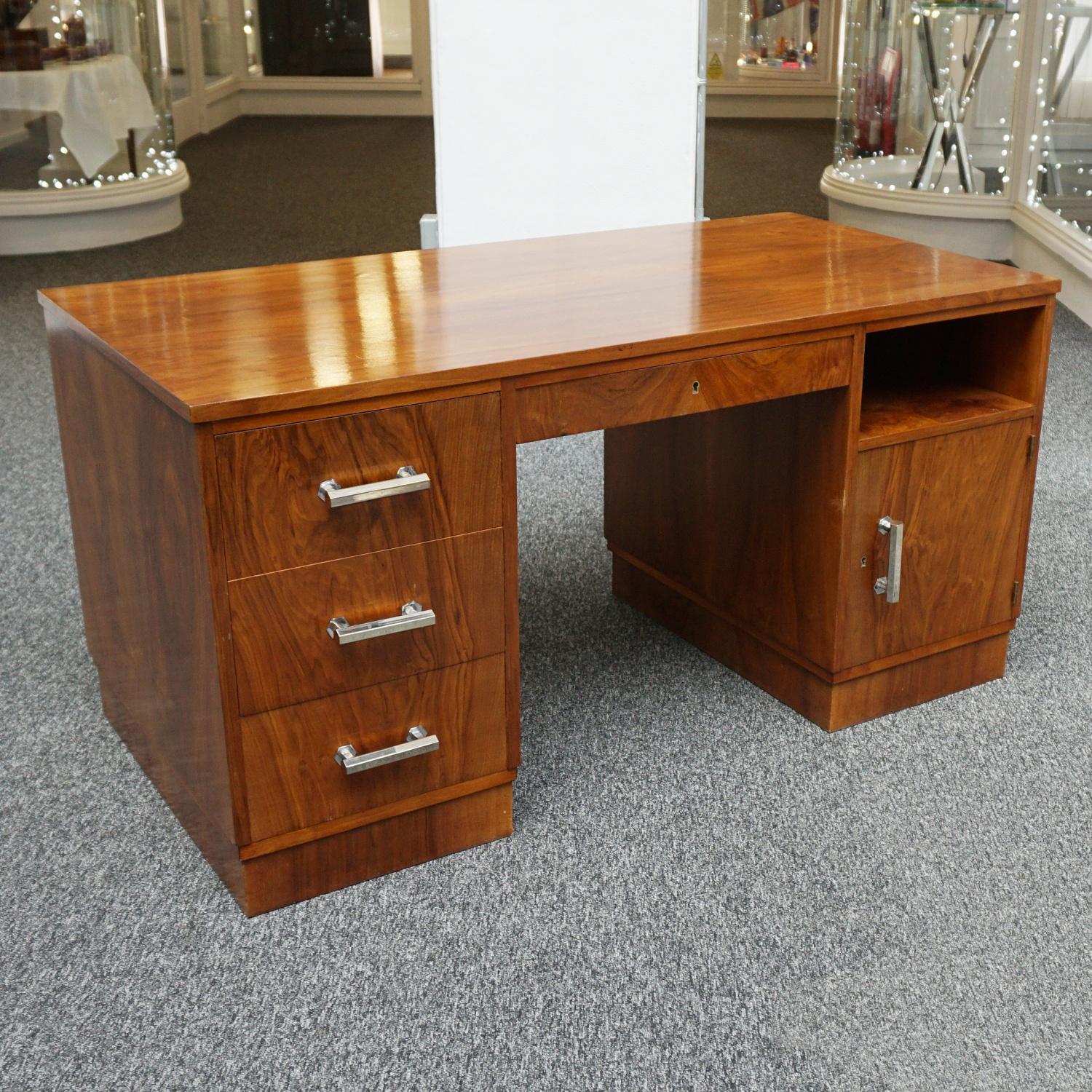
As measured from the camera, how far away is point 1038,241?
4.45 meters

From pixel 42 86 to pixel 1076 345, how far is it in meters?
3.83

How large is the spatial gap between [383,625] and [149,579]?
30 centimetres

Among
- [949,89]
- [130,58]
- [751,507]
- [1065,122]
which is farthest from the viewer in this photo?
[130,58]

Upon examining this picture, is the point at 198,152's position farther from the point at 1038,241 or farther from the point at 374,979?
the point at 374,979

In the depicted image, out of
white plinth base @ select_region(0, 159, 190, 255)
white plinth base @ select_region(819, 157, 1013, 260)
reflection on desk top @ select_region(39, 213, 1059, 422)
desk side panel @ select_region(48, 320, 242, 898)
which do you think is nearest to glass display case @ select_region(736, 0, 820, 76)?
white plinth base @ select_region(819, 157, 1013, 260)

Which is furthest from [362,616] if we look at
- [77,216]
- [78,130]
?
[78,130]

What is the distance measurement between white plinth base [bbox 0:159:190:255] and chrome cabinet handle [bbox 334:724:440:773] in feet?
13.8

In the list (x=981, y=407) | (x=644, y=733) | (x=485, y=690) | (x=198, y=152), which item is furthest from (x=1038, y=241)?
(x=198, y=152)

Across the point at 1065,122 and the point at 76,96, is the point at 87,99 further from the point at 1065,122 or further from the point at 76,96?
the point at 1065,122

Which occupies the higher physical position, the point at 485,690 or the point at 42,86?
the point at 42,86

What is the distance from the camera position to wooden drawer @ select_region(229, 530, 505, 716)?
1381mm

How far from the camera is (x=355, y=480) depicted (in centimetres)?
139

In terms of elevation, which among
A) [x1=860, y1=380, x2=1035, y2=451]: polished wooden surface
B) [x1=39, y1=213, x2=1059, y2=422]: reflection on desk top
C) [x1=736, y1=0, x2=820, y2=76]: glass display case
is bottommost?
[x1=860, y1=380, x2=1035, y2=451]: polished wooden surface

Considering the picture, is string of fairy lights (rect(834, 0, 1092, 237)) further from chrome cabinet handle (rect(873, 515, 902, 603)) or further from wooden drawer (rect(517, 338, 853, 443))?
wooden drawer (rect(517, 338, 853, 443))
